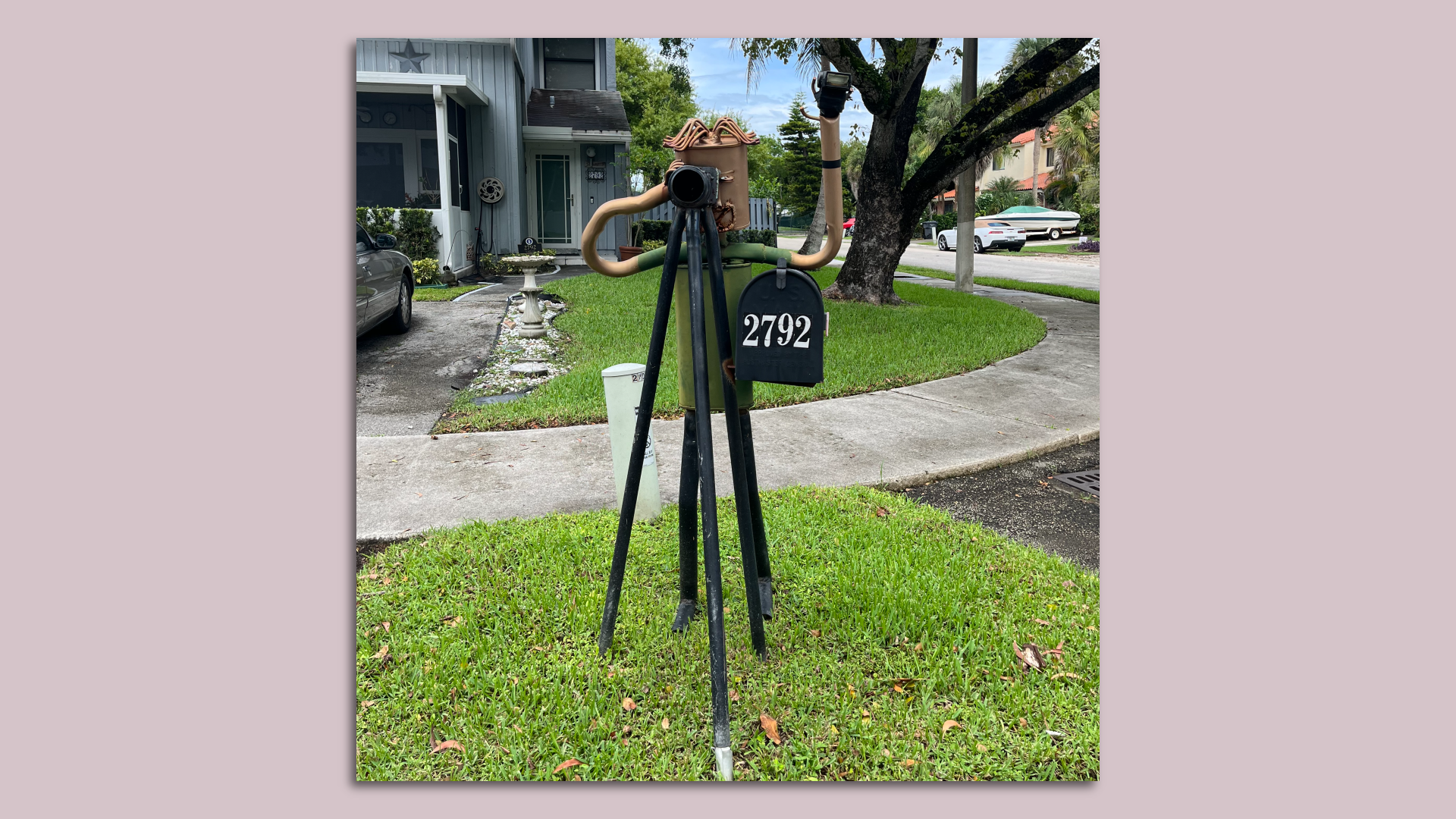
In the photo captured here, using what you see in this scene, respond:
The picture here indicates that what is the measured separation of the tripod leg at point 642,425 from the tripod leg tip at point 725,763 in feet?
1.99

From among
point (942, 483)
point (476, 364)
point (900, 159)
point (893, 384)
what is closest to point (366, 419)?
point (476, 364)

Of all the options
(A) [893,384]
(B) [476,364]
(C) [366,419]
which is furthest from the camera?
(A) [893,384]

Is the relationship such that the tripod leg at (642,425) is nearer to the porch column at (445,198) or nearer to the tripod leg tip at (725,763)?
the tripod leg tip at (725,763)

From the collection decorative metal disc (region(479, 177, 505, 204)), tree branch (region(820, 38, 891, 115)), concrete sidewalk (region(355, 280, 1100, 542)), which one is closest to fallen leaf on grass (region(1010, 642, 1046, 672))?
concrete sidewalk (region(355, 280, 1100, 542))

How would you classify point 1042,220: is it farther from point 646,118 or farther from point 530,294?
point 646,118

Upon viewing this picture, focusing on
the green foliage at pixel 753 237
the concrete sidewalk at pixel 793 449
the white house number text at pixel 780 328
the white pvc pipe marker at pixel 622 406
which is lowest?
the concrete sidewalk at pixel 793 449

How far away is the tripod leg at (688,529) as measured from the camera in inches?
102

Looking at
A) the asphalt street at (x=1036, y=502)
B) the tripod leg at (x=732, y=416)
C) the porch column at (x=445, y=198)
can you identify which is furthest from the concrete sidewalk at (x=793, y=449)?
the tripod leg at (x=732, y=416)

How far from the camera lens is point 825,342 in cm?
658

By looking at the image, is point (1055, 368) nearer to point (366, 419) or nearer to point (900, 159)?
point (900, 159)

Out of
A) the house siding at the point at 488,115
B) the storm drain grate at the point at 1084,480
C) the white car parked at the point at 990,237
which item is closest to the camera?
the house siding at the point at 488,115

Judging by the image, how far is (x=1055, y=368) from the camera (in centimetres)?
611

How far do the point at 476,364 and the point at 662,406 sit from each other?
3.79 feet

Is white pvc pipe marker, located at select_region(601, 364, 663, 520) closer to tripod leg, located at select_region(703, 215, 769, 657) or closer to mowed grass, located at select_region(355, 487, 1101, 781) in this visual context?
mowed grass, located at select_region(355, 487, 1101, 781)
